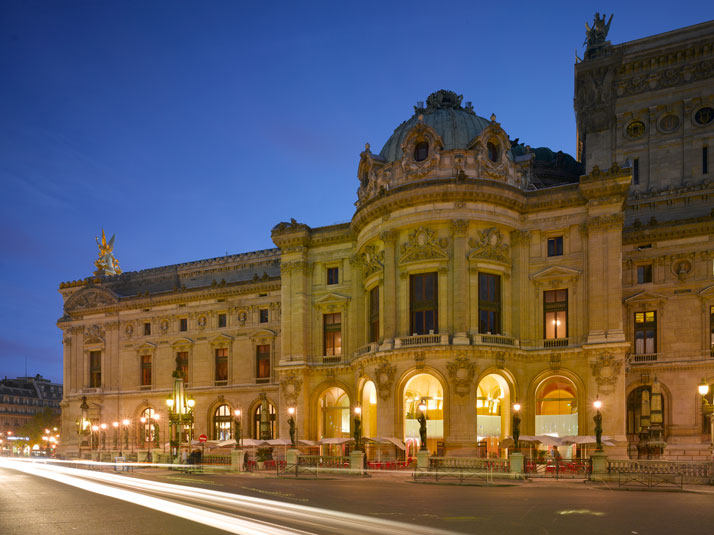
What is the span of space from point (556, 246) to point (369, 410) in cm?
1943

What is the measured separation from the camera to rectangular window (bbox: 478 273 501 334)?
5059 centimetres

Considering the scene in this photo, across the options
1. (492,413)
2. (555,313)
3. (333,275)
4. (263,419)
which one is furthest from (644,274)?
(263,419)

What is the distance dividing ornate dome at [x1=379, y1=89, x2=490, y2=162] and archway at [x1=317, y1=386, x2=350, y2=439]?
68.5 ft

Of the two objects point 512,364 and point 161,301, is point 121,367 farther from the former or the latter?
point 512,364

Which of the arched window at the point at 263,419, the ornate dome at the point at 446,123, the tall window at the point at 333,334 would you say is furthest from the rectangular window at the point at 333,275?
the arched window at the point at 263,419

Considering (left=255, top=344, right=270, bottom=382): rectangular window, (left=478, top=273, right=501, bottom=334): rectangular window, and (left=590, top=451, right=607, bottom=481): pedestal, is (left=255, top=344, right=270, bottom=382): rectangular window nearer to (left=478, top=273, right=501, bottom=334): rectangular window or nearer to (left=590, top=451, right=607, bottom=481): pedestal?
(left=478, top=273, right=501, bottom=334): rectangular window

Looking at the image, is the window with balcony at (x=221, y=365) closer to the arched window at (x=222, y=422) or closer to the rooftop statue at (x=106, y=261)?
the arched window at (x=222, y=422)

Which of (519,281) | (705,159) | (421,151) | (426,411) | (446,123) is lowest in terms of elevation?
(426,411)

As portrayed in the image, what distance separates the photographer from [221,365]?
71.2 meters

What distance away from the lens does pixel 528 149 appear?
59469 millimetres

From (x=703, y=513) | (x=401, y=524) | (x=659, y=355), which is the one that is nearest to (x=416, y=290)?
(x=659, y=355)

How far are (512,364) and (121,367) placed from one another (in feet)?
152

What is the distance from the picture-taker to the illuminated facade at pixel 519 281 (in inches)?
1928

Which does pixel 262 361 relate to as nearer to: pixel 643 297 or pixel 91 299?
pixel 91 299
